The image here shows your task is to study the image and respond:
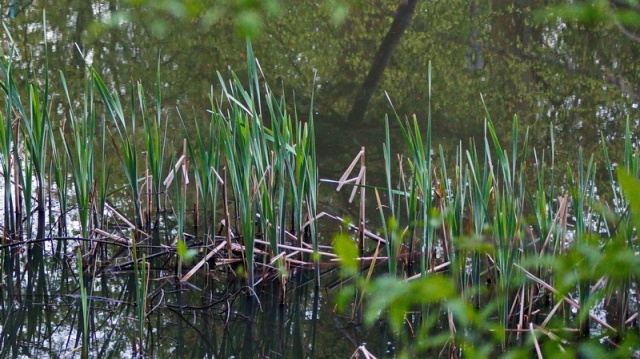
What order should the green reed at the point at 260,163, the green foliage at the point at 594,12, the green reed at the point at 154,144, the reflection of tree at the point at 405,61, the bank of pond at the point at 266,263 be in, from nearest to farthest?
the green foliage at the point at 594,12, the bank of pond at the point at 266,263, the green reed at the point at 260,163, the green reed at the point at 154,144, the reflection of tree at the point at 405,61

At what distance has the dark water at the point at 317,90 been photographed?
11.1ft

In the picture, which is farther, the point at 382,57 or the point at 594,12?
the point at 382,57

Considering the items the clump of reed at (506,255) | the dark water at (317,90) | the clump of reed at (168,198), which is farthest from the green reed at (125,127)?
the clump of reed at (506,255)

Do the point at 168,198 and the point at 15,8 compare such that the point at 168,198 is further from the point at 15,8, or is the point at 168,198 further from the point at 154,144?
the point at 15,8

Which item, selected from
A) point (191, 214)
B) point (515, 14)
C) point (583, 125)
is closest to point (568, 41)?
point (515, 14)

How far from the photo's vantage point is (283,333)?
3467 mm

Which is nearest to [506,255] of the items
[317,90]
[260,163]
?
[260,163]

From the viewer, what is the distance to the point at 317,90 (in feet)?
24.3

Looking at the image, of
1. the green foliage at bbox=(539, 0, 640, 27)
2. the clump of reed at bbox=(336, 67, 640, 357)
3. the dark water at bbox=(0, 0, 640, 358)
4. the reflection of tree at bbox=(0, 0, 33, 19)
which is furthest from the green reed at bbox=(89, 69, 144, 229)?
the reflection of tree at bbox=(0, 0, 33, 19)

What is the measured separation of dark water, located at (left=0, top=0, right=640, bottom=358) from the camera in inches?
133

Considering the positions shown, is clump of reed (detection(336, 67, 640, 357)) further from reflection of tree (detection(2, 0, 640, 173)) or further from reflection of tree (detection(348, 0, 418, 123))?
reflection of tree (detection(348, 0, 418, 123))

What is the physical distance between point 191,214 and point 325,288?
1.15 metres

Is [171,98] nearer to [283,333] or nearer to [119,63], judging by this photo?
[119,63]

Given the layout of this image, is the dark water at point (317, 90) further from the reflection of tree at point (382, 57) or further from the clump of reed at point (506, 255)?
the clump of reed at point (506, 255)
